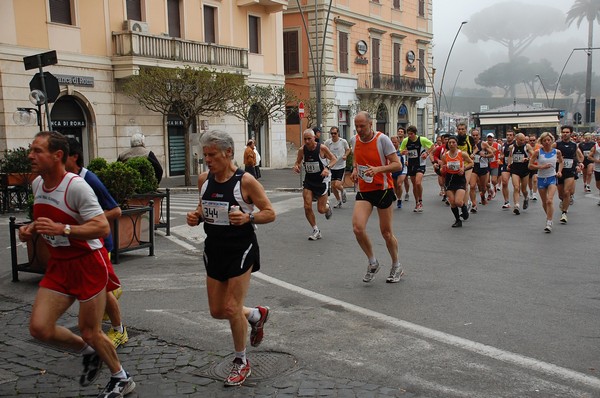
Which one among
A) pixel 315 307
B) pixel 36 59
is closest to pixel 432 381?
pixel 315 307

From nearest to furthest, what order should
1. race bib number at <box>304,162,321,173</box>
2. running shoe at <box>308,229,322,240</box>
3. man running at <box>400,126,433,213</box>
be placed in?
1. running shoe at <box>308,229,322,240</box>
2. race bib number at <box>304,162,321,173</box>
3. man running at <box>400,126,433,213</box>

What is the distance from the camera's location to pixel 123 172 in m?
8.83

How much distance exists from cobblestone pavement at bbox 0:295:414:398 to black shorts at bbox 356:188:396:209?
9.94ft

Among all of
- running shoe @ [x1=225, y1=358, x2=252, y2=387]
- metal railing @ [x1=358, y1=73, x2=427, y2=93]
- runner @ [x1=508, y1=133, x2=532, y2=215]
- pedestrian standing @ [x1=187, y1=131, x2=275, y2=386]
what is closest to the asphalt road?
running shoe @ [x1=225, y1=358, x2=252, y2=387]

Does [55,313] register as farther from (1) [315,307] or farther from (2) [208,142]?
(1) [315,307]

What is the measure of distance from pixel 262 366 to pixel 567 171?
1018cm

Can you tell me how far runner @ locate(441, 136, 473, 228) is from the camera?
12142 mm

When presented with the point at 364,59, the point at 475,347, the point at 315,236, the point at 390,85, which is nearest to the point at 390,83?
the point at 390,85

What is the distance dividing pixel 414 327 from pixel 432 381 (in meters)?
1.29

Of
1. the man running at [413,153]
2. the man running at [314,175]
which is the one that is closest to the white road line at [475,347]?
the man running at [314,175]

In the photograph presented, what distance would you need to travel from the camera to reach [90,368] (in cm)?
431

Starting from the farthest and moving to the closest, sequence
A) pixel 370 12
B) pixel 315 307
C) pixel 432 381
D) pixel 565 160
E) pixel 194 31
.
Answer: pixel 370 12, pixel 194 31, pixel 565 160, pixel 315 307, pixel 432 381

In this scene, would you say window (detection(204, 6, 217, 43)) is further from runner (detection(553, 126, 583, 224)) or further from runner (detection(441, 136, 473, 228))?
runner (detection(441, 136, 473, 228))

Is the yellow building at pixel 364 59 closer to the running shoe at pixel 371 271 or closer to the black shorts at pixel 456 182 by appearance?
the black shorts at pixel 456 182
